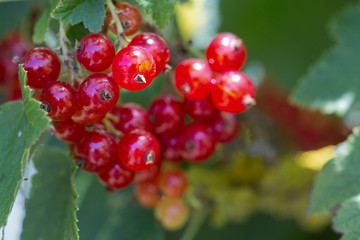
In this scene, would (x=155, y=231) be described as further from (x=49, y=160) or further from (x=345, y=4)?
(x=345, y=4)

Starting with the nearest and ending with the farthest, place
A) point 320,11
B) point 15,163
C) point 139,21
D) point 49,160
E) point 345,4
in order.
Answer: point 15,163, point 139,21, point 49,160, point 345,4, point 320,11

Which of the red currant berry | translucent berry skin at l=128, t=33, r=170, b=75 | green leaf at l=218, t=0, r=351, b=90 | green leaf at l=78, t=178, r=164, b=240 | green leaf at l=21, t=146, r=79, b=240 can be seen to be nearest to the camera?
translucent berry skin at l=128, t=33, r=170, b=75

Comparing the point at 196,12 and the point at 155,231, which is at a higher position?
the point at 196,12

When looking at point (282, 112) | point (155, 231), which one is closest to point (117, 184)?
point (155, 231)

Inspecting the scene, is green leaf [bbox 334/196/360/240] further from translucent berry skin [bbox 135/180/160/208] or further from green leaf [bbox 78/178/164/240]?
green leaf [bbox 78/178/164/240]

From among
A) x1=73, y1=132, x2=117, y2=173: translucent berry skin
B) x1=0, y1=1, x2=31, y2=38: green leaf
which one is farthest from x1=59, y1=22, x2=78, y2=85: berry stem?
x1=0, y1=1, x2=31, y2=38: green leaf
